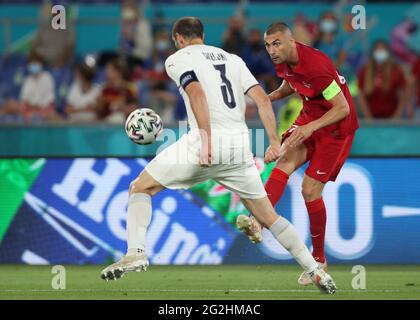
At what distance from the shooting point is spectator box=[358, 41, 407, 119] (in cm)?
1532

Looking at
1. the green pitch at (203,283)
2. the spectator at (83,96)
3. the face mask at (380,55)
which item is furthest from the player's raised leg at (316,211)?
the spectator at (83,96)

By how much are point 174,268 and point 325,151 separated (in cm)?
261

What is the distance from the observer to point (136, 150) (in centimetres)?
1381

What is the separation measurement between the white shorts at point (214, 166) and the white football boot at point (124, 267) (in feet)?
2.14

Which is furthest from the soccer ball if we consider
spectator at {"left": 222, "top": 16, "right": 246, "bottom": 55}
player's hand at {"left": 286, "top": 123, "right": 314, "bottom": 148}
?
spectator at {"left": 222, "top": 16, "right": 246, "bottom": 55}

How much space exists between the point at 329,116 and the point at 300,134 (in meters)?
0.34

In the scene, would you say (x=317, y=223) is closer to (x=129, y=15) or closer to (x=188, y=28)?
(x=188, y=28)

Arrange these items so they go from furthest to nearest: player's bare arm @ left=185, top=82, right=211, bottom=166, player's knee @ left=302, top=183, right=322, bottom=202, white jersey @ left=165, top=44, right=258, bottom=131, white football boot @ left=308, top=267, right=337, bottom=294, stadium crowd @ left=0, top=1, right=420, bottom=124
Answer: stadium crowd @ left=0, top=1, right=420, bottom=124, player's knee @ left=302, top=183, right=322, bottom=202, white football boot @ left=308, top=267, right=337, bottom=294, white jersey @ left=165, top=44, right=258, bottom=131, player's bare arm @ left=185, top=82, right=211, bottom=166

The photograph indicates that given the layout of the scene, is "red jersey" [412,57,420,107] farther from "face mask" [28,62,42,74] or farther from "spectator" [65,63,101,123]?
"face mask" [28,62,42,74]

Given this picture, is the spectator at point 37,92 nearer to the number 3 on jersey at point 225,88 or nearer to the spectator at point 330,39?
the spectator at point 330,39

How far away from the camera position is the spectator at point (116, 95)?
15250 millimetres
